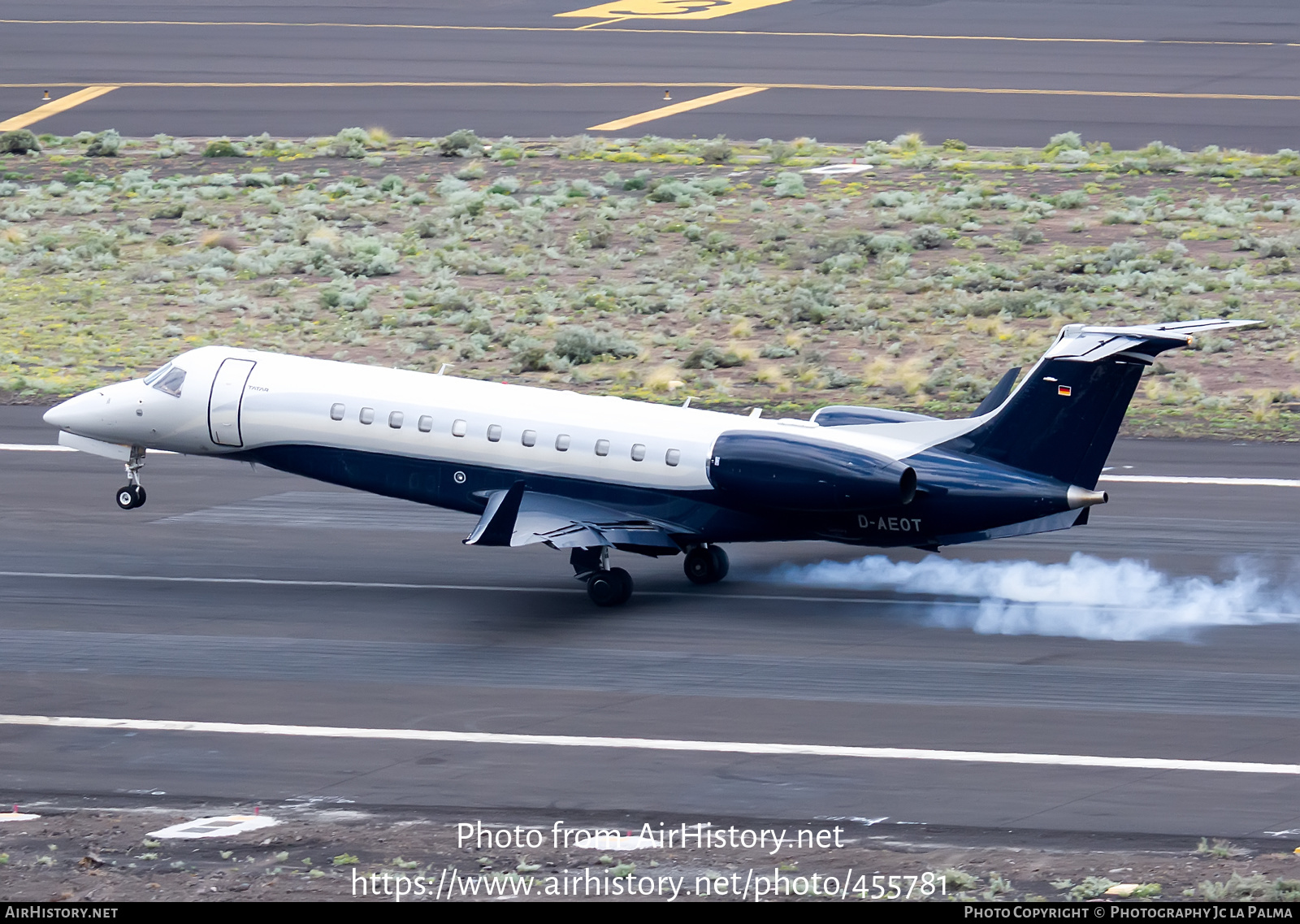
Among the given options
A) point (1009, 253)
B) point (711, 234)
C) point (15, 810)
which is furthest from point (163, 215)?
point (15, 810)

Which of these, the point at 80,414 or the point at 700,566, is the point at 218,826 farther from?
the point at 80,414

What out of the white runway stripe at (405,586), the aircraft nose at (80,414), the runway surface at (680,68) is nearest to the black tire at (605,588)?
the white runway stripe at (405,586)

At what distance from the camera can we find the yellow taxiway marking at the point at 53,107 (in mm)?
65625

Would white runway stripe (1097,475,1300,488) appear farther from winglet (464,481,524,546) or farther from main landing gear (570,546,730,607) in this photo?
winglet (464,481,524,546)

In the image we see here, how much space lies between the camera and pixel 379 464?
27141 mm

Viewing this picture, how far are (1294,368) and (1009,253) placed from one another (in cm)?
1108

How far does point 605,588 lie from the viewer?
84.9 feet

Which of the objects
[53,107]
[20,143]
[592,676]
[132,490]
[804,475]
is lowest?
[592,676]

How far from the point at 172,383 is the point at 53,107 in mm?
43148

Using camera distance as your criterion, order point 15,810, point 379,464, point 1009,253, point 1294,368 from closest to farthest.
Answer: point 15,810 → point 379,464 → point 1294,368 → point 1009,253

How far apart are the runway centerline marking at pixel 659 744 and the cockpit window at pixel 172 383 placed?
7.33 metres

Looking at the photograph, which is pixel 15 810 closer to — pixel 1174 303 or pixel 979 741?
pixel 979 741

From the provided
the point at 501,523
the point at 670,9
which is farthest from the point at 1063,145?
the point at 501,523

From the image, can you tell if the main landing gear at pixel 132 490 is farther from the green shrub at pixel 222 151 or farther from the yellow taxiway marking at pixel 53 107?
the yellow taxiway marking at pixel 53 107
